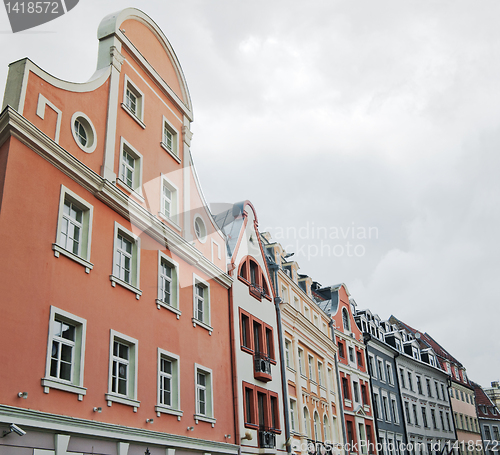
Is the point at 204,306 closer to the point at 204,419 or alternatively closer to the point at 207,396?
the point at 207,396

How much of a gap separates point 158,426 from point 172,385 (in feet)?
6.22

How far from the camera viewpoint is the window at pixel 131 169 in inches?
741

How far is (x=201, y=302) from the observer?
22500 millimetres

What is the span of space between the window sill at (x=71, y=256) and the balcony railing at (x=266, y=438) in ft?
41.2

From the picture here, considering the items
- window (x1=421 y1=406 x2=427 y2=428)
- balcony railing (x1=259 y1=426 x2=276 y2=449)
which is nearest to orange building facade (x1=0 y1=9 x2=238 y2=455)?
balcony railing (x1=259 y1=426 x2=276 y2=449)

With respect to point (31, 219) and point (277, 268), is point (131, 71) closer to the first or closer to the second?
point (31, 219)

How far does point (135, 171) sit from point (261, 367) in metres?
11.3

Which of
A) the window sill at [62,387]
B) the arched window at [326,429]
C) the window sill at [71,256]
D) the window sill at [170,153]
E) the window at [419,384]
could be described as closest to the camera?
the window sill at [62,387]

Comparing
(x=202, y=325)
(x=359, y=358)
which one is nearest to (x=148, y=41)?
(x=202, y=325)

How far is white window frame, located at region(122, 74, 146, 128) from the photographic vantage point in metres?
20.0

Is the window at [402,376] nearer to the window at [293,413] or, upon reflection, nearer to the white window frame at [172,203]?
the window at [293,413]

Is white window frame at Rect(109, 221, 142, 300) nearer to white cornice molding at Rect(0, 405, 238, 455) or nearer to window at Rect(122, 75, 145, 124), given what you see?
white cornice molding at Rect(0, 405, 238, 455)

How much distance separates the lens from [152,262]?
19016mm

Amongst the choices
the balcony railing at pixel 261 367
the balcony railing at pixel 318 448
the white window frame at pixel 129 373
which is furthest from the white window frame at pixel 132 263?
the balcony railing at pixel 318 448
